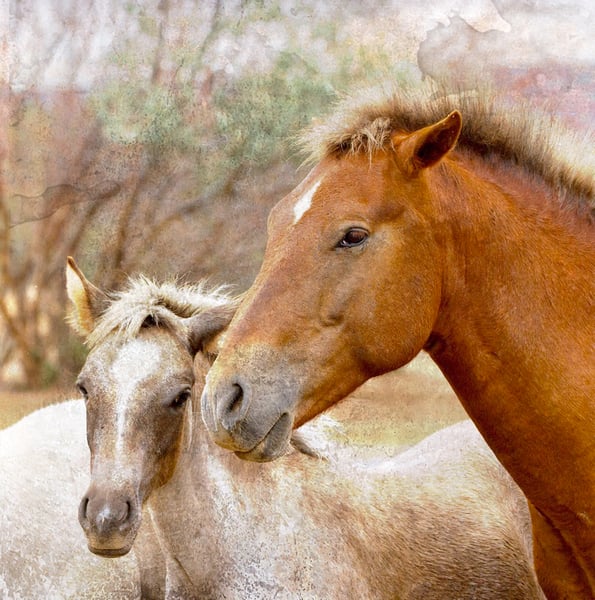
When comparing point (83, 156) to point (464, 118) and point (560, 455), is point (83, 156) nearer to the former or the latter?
point (464, 118)

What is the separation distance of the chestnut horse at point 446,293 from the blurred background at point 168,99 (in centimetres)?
229

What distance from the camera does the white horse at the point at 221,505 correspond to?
2.43 meters

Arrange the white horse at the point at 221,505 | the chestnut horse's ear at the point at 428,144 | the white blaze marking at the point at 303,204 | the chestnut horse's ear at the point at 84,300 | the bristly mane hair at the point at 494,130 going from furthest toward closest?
the chestnut horse's ear at the point at 84,300, the white horse at the point at 221,505, the bristly mane hair at the point at 494,130, the white blaze marking at the point at 303,204, the chestnut horse's ear at the point at 428,144

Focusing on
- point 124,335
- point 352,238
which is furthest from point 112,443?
point 352,238

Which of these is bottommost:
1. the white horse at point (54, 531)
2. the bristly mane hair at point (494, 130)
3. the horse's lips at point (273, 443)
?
the white horse at point (54, 531)

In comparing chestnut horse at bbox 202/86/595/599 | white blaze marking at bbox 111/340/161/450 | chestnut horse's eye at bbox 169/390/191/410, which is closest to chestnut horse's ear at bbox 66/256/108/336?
white blaze marking at bbox 111/340/161/450

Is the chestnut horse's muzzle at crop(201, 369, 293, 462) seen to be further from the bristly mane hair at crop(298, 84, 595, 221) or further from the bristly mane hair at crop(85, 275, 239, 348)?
the bristly mane hair at crop(85, 275, 239, 348)

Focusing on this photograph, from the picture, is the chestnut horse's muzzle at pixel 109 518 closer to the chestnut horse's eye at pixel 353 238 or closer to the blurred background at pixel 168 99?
the chestnut horse's eye at pixel 353 238

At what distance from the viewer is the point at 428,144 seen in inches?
77.0

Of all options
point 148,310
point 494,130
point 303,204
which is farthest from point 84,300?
point 494,130

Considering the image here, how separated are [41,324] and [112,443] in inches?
86.9

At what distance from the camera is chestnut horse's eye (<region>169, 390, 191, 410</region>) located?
2.53m

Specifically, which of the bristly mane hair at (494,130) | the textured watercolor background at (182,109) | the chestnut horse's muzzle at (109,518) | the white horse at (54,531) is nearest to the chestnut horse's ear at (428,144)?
the bristly mane hair at (494,130)

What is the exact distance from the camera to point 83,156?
450cm
